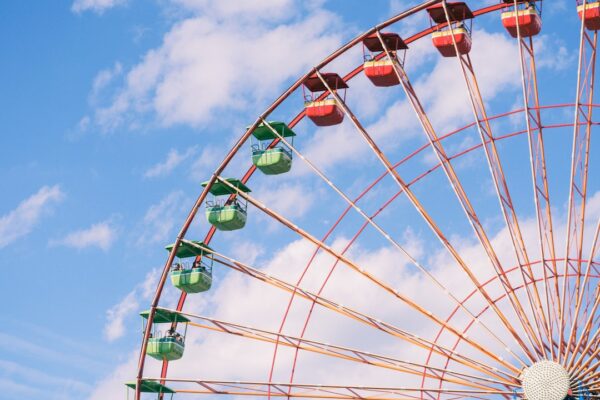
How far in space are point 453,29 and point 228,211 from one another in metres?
7.74

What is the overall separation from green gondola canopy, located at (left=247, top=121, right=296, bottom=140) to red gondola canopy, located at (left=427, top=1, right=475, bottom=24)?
488 cm

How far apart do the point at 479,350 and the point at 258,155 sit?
8740mm

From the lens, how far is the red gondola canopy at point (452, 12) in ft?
106

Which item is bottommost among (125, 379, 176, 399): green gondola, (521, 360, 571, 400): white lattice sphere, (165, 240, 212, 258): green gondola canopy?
(521, 360, 571, 400): white lattice sphere

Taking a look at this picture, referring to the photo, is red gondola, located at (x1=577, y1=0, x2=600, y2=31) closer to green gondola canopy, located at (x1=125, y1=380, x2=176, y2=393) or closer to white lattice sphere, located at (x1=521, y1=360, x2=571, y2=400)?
white lattice sphere, located at (x1=521, y1=360, x2=571, y2=400)

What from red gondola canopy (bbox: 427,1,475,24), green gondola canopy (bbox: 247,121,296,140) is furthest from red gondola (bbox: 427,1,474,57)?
green gondola canopy (bbox: 247,121,296,140)

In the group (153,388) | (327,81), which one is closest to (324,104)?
(327,81)

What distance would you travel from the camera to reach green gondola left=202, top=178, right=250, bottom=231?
3469cm

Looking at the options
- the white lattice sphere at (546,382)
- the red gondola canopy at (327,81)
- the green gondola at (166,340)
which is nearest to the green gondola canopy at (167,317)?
the green gondola at (166,340)

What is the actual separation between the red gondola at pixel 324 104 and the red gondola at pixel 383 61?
80 cm

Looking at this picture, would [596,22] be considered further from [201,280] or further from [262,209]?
[201,280]

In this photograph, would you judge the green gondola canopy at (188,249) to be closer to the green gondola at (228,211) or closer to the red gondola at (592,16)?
the green gondola at (228,211)

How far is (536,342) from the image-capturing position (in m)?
29.4

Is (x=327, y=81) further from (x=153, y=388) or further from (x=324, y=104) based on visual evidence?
(x=153, y=388)
